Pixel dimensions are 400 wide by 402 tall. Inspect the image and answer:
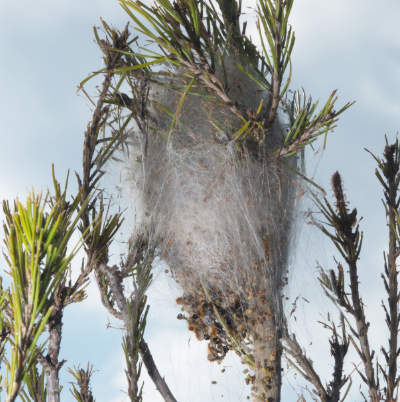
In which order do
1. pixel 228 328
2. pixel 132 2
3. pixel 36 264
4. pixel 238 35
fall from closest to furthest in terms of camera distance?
pixel 36 264 → pixel 132 2 → pixel 228 328 → pixel 238 35

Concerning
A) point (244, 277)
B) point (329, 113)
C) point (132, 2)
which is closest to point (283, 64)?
point (329, 113)

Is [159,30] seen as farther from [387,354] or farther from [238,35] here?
[387,354]

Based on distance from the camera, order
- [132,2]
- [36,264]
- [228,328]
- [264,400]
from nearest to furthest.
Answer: [36,264] → [132,2] → [264,400] → [228,328]

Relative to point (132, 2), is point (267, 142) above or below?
below

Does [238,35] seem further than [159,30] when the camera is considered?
Yes

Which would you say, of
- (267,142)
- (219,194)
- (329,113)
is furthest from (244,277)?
(329,113)

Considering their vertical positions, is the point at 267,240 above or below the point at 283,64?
below

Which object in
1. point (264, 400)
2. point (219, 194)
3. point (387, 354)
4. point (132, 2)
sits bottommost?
point (264, 400)

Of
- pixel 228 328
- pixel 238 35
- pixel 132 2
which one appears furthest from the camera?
pixel 238 35

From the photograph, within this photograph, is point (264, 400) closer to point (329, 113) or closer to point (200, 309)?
point (200, 309)
